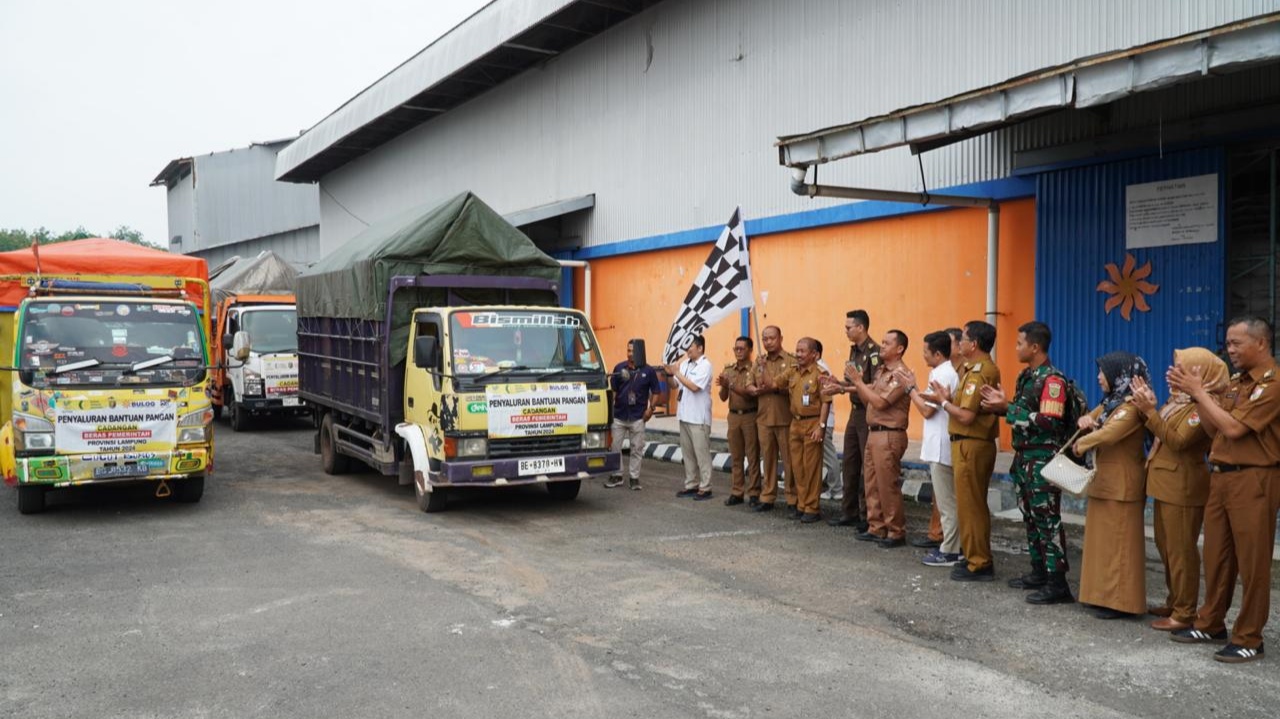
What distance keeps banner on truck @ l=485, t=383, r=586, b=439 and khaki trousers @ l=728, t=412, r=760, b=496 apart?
175 cm

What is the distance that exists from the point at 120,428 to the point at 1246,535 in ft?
30.1

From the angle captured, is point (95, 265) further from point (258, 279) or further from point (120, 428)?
point (258, 279)

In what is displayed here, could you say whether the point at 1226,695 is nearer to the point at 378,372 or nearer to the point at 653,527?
the point at 653,527

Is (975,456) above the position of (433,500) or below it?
above

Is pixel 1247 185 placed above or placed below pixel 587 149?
below

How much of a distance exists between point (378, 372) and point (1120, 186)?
8.10 metres

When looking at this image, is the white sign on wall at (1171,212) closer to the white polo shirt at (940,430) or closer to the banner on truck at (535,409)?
the white polo shirt at (940,430)

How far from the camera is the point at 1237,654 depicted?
5.27m

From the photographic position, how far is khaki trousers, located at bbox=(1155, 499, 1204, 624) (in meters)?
5.79

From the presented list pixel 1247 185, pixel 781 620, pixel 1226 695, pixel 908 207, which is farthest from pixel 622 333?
pixel 1226 695

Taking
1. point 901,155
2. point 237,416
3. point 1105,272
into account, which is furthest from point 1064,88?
point 237,416

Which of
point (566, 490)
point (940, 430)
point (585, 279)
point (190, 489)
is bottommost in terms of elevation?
point (566, 490)

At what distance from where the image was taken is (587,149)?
63.9 feet

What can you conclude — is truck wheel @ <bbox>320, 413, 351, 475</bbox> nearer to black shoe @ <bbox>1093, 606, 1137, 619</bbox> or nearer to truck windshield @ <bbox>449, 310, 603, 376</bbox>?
truck windshield @ <bbox>449, 310, 603, 376</bbox>
